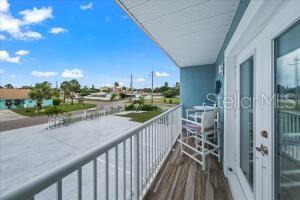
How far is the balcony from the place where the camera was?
2.13 feet

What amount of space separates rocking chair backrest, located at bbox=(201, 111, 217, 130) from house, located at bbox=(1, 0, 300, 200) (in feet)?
1.17

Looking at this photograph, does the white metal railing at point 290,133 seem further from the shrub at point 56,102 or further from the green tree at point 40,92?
the shrub at point 56,102

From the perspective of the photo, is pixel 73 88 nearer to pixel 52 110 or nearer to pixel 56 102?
pixel 56 102

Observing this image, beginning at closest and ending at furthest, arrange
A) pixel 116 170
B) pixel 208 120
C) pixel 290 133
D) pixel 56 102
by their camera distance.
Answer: pixel 290 133 < pixel 116 170 < pixel 208 120 < pixel 56 102

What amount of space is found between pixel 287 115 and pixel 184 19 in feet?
4.72

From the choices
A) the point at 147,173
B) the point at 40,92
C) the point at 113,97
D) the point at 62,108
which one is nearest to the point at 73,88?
the point at 62,108

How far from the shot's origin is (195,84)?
491 centimetres

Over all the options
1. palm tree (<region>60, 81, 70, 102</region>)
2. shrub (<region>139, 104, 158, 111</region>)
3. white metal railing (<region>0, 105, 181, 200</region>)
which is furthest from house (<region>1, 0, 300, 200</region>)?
palm tree (<region>60, 81, 70, 102</region>)

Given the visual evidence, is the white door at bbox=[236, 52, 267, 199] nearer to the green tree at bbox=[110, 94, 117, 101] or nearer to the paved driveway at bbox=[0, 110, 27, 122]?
the paved driveway at bbox=[0, 110, 27, 122]

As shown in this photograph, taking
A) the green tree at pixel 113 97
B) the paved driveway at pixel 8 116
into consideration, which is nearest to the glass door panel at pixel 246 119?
the paved driveway at pixel 8 116

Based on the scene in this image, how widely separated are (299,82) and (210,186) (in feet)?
5.12

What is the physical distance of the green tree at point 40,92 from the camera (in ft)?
38.8

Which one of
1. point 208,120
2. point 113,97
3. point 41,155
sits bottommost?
point 41,155

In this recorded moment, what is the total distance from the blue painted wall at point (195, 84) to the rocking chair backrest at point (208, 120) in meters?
2.26
